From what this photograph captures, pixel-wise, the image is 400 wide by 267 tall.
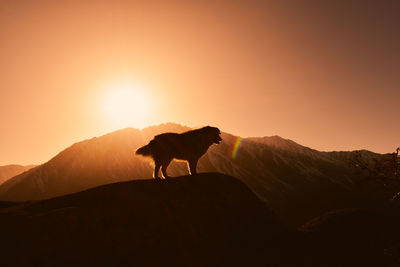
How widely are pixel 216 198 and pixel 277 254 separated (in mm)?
4761

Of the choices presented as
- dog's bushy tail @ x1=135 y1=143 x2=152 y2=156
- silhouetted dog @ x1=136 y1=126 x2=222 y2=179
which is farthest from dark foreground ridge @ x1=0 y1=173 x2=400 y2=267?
dog's bushy tail @ x1=135 y1=143 x2=152 y2=156

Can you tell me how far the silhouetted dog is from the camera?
19.9 m

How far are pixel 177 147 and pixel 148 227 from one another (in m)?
6.30

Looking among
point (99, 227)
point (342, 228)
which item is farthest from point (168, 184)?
point (342, 228)

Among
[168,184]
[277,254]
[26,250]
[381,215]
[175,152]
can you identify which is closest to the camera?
[26,250]

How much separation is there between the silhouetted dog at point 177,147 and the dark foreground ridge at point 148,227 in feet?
5.23

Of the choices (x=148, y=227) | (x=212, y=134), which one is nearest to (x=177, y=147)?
(x=212, y=134)

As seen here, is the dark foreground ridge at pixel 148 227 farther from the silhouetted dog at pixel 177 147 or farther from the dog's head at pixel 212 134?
the dog's head at pixel 212 134

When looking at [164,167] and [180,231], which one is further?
[164,167]

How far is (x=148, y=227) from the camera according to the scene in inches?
599

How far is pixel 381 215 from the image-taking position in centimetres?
2173

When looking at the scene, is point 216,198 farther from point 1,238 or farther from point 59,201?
point 1,238

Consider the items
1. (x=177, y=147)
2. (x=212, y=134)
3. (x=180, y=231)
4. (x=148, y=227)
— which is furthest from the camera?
(x=212, y=134)

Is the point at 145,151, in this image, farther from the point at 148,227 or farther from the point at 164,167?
the point at 148,227
